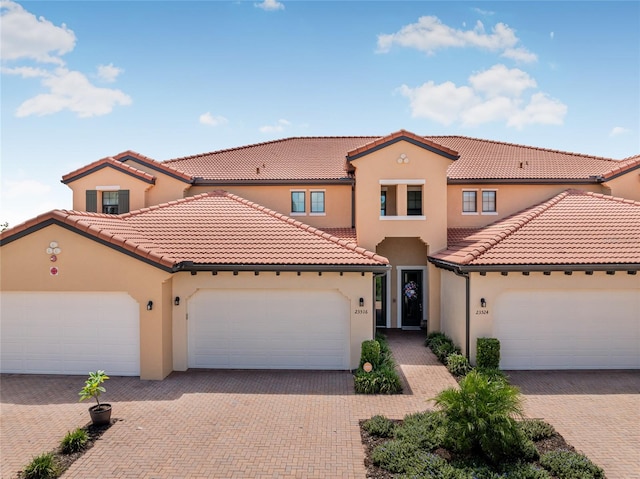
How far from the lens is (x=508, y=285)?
1293 centimetres

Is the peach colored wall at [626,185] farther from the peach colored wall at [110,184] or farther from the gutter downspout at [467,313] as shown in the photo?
the peach colored wall at [110,184]

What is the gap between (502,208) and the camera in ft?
62.0

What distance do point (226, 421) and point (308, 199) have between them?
11747mm

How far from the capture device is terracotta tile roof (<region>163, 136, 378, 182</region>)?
19.5m

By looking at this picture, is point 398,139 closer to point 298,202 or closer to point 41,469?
point 298,202

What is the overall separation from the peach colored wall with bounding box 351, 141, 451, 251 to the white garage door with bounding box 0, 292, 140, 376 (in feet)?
31.4

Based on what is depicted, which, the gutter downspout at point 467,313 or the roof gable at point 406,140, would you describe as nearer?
the gutter downspout at point 467,313

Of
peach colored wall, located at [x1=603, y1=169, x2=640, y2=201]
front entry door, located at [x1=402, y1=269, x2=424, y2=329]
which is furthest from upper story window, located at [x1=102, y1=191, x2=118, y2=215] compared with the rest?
peach colored wall, located at [x1=603, y1=169, x2=640, y2=201]

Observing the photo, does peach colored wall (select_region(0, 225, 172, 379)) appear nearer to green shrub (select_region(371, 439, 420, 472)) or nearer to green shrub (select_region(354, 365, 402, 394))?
green shrub (select_region(354, 365, 402, 394))

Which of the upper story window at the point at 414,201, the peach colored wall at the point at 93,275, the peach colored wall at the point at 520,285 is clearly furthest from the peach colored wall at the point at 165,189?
the peach colored wall at the point at 520,285

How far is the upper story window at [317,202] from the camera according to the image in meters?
19.3

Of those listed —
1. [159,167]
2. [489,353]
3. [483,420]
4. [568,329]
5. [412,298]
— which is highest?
[159,167]

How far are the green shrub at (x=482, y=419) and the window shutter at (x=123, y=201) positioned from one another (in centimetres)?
1699

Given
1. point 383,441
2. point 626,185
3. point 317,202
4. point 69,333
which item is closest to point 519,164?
point 626,185
